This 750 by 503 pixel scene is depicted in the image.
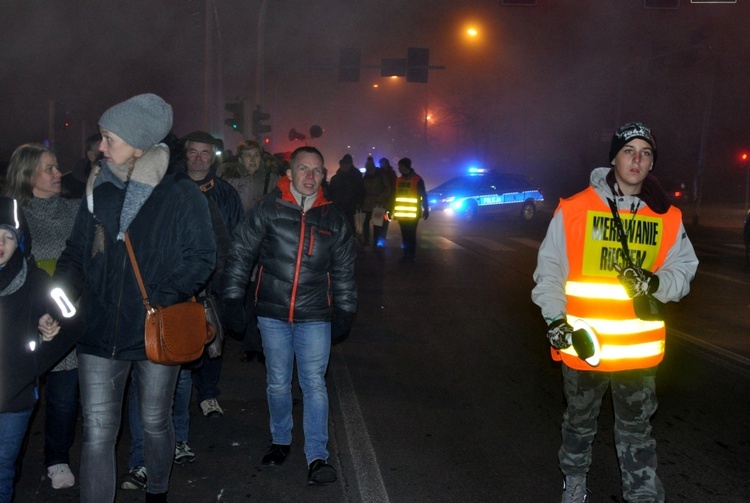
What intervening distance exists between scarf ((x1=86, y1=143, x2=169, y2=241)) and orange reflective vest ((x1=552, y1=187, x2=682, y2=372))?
1750mm

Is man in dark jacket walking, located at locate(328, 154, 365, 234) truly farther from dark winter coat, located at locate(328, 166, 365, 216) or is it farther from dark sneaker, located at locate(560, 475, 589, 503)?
dark sneaker, located at locate(560, 475, 589, 503)

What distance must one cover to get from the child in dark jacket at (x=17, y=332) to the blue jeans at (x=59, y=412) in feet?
2.58

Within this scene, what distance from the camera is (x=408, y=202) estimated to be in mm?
13445

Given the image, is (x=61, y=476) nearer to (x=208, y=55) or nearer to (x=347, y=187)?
(x=347, y=187)

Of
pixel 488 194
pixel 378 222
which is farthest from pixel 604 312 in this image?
pixel 488 194

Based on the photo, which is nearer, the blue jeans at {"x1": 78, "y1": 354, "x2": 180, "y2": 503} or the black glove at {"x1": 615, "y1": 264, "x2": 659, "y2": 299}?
the blue jeans at {"x1": 78, "y1": 354, "x2": 180, "y2": 503}

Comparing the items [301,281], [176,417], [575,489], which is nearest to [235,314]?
[301,281]

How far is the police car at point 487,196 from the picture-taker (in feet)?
79.2

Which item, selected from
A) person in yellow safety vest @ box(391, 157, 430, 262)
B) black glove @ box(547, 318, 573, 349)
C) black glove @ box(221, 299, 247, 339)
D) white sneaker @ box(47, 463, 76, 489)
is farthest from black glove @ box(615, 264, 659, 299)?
person in yellow safety vest @ box(391, 157, 430, 262)

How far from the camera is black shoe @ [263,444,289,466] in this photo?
433cm

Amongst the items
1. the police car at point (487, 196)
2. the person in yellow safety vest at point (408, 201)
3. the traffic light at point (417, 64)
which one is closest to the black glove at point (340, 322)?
the person in yellow safety vest at point (408, 201)

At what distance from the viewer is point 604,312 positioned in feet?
10.9

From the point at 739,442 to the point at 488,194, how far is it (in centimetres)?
1966

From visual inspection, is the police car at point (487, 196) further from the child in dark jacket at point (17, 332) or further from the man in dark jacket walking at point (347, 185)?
the child in dark jacket at point (17, 332)
